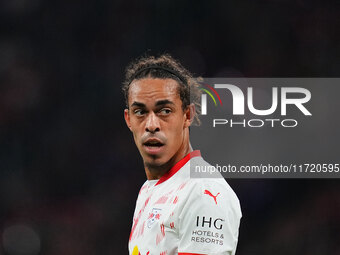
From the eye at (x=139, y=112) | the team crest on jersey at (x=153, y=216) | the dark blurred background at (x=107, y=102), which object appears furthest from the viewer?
the dark blurred background at (x=107, y=102)

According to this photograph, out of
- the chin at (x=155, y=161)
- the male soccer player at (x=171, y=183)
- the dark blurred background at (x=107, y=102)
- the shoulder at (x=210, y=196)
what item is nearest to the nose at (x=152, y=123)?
the male soccer player at (x=171, y=183)

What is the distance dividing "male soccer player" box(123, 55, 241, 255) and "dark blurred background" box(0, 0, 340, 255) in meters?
3.30

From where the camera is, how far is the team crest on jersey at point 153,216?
2.39 metres

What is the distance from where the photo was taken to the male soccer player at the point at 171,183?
2166 millimetres

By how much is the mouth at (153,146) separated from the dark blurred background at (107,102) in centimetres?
347

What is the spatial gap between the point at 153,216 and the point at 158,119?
0.41 metres

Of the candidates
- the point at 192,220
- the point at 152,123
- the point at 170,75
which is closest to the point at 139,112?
the point at 152,123

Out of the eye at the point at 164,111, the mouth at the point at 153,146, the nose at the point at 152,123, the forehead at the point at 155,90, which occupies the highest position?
the forehead at the point at 155,90

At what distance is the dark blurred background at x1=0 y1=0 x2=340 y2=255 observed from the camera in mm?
5922

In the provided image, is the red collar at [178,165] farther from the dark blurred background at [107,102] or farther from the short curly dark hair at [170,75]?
the dark blurred background at [107,102]

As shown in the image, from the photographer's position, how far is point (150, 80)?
8.16 ft

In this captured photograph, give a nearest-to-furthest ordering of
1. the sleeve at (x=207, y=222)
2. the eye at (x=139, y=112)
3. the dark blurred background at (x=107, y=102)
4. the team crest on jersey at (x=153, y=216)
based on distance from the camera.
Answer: the sleeve at (x=207, y=222) → the team crest on jersey at (x=153, y=216) → the eye at (x=139, y=112) → the dark blurred background at (x=107, y=102)

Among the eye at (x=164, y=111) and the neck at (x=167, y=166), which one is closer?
the eye at (x=164, y=111)

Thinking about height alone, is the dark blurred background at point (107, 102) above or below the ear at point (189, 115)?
above
